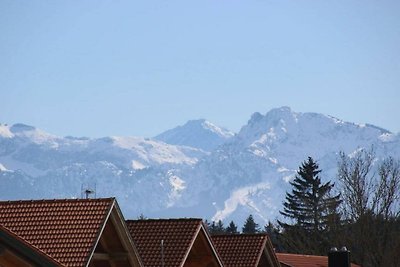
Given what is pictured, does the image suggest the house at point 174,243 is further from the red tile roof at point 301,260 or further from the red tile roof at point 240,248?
the red tile roof at point 301,260

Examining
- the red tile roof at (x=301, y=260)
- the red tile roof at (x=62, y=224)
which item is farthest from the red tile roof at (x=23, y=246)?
the red tile roof at (x=301, y=260)

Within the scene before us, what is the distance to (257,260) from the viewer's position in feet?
134

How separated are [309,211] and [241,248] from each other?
84264 mm

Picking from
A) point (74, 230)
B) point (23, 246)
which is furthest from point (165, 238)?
point (23, 246)

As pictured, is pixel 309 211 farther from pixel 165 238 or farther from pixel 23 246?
pixel 23 246

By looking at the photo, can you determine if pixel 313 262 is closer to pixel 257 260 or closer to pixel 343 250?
pixel 343 250

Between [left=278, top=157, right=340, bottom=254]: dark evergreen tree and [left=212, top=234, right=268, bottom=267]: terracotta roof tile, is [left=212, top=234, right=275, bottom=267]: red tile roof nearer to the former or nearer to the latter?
[left=212, top=234, right=268, bottom=267]: terracotta roof tile

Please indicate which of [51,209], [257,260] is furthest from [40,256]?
[257,260]

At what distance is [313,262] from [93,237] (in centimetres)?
2734

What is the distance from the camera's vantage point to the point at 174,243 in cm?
3462

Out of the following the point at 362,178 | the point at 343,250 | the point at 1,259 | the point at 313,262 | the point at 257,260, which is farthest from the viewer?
the point at 362,178

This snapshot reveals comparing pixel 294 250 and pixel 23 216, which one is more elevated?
pixel 294 250

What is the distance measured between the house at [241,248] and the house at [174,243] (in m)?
4.45

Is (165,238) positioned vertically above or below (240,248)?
below
